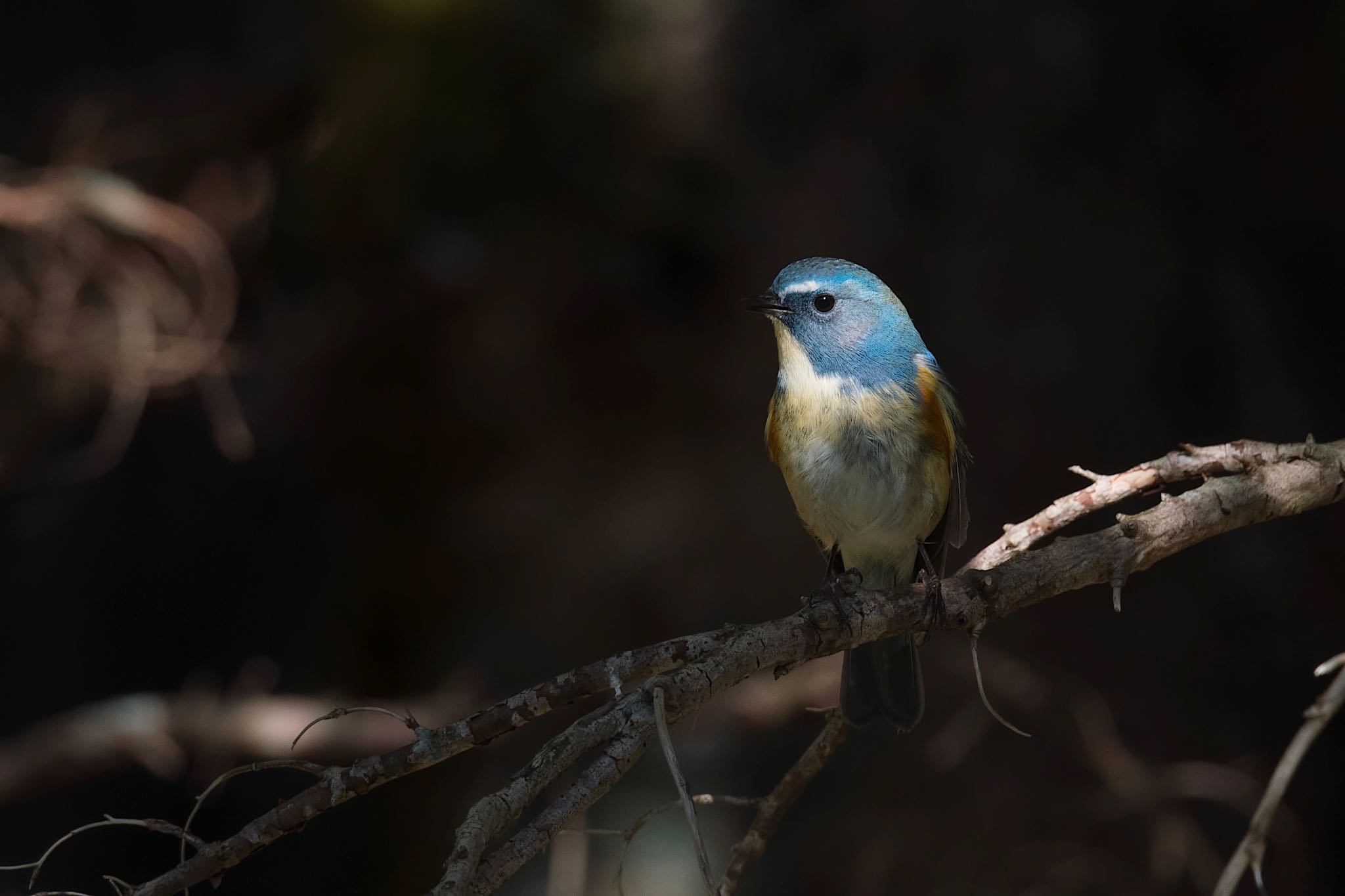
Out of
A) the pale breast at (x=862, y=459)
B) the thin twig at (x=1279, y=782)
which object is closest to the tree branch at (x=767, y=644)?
the pale breast at (x=862, y=459)

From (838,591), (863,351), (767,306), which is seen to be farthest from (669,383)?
(838,591)

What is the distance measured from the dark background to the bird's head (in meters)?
1.44

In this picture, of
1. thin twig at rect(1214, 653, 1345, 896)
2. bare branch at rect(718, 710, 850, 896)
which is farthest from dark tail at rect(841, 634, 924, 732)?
thin twig at rect(1214, 653, 1345, 896)

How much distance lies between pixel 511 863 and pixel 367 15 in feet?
12.6

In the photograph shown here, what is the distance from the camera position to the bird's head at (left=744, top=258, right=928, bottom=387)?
9.39 feet

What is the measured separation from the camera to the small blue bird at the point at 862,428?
2.80 meters

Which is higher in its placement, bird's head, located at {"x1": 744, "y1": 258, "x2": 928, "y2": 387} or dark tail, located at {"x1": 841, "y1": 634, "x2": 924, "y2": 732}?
bird's head, located at {"x1": 744, "y1": 258, "x2": 928, "y2": 387}

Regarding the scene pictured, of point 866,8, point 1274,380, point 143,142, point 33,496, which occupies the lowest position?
point 1274,380

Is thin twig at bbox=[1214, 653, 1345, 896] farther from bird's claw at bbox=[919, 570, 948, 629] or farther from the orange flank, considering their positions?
the orange flank

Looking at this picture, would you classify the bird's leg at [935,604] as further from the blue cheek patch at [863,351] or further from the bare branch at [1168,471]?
the blue cheek patch at [863,351]

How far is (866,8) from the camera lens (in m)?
4.44

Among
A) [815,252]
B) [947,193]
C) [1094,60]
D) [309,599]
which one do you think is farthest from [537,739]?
[1094,60]

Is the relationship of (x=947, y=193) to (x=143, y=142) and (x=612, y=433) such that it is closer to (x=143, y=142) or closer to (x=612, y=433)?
(x=612, y=433)

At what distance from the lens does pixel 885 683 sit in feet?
9.84
